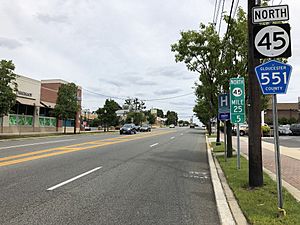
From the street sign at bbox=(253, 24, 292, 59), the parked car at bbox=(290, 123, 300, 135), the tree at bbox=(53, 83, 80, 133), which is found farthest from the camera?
the parked car at bbox=(290, 123, 300, 135)

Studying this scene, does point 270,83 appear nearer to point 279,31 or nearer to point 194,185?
point 279,31

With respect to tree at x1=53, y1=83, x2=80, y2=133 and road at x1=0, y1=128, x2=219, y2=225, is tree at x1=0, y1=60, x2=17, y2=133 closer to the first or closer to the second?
tree at x1=53, y1=83, x2=80, y2=133

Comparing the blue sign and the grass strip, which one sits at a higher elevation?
the blue sign

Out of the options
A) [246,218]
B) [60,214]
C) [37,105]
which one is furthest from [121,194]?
[37,105]

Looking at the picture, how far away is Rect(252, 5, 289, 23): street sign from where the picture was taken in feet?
18.8

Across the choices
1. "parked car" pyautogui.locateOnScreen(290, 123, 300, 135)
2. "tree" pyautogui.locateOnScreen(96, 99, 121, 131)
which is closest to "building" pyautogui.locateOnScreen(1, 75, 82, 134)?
"tree" pyautogui.locateOnScreen(96, 99, 121, 131)

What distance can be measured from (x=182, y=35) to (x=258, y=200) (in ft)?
36.6

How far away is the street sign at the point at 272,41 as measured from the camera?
5419 mm

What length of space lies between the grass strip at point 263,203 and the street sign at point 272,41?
108 inches

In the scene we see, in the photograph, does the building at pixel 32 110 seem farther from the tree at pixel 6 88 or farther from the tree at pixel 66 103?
the tree at pixel 6 88

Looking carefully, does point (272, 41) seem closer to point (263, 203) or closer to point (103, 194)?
point (263, 203)

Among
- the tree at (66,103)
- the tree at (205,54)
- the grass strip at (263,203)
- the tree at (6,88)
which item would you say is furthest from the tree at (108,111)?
the grass strip at (263,203)

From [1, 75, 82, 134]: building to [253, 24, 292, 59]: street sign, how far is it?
107 ft

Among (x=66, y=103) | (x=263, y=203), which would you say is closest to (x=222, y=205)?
(x=263, y=203)
